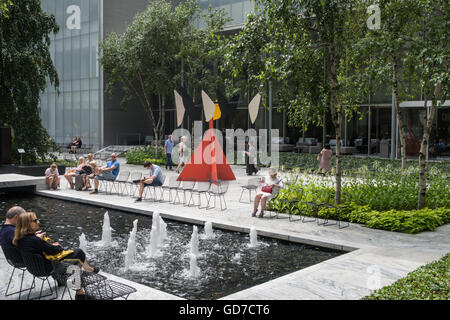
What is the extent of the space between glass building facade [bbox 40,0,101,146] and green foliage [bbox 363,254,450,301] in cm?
3386

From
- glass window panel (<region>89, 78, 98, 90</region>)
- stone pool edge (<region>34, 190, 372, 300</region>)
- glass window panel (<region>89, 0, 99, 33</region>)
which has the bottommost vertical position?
stone pool edge (<region>34, 190, 372, 300</region>)

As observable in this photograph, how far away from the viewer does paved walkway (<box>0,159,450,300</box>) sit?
19.2 ft

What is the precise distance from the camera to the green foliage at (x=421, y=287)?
5195mm

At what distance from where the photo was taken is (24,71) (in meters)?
20.2

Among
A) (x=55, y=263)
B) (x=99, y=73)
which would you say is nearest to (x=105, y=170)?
(x=55, y=263)

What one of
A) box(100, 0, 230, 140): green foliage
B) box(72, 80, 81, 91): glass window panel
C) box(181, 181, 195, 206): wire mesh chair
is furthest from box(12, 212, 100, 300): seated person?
box(72, 80, 81, 91): glass window panel

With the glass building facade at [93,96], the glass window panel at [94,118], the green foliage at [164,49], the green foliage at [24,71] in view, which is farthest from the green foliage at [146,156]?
the glass window panel at [94,118]

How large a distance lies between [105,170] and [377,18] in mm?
9604

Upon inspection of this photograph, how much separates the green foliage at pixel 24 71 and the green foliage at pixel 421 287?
1870cm

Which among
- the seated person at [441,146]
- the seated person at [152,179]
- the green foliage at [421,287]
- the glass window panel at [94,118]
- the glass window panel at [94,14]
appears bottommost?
the green foliage at [421,287]

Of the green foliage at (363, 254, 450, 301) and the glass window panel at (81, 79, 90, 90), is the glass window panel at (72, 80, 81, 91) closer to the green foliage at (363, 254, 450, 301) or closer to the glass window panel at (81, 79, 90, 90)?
the glass window panel at (81, 79, 90, 90)

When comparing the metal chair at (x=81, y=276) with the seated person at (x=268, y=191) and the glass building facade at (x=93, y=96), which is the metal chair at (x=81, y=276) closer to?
the seated person at (x=268, y=191)

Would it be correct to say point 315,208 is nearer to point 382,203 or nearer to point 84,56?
point 382,203
